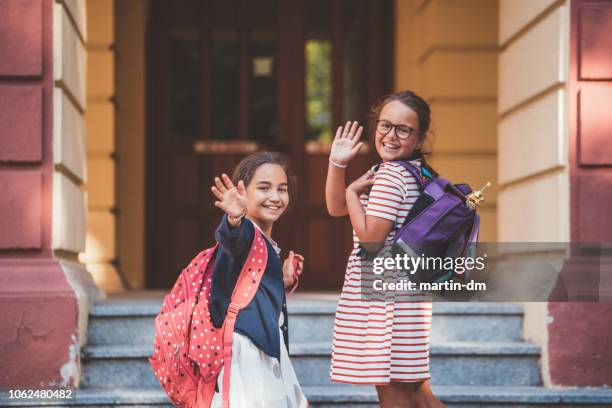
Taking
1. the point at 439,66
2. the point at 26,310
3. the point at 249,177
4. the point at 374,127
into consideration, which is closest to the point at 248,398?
the point at 249,177

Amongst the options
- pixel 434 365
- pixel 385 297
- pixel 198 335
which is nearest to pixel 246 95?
pixel 434 365

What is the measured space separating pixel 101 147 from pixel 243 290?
4.75 m

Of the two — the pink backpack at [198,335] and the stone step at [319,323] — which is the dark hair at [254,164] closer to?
the pink backpack at [198,335]

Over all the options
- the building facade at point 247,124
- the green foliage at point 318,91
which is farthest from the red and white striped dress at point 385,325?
the green foliage at point 318,91

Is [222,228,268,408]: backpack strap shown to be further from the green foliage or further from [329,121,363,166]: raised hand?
the green foliage

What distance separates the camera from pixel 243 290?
3309mm

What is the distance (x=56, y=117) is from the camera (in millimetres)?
4984

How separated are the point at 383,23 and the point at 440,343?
4.12 meters

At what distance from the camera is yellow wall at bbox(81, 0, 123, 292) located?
7.61 metres

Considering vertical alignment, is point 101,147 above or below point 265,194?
above

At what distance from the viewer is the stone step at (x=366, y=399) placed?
15.2 feet

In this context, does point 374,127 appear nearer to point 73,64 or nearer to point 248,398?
point 248,398

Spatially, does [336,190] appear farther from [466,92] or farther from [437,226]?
[466,92]

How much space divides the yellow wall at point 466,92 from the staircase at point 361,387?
1.93 metres
